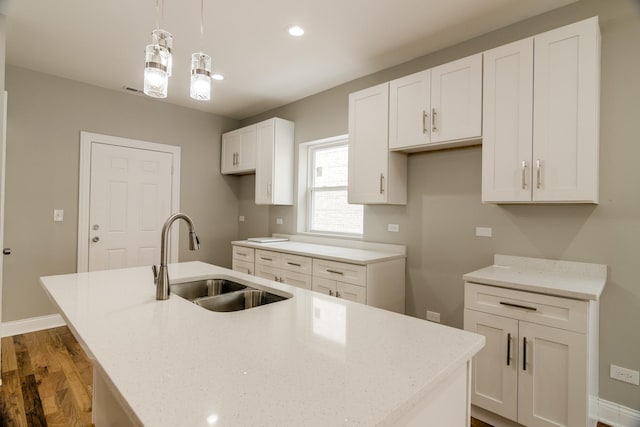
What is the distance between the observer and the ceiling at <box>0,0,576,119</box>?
7.65 ft

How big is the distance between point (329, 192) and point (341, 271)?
4.46 feet

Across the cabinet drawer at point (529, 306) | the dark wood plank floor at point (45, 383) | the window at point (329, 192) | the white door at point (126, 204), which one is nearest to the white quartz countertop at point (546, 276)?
the cabinet drawer at point (529, 306)

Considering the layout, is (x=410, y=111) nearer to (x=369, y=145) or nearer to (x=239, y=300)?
(x=369, y=145)

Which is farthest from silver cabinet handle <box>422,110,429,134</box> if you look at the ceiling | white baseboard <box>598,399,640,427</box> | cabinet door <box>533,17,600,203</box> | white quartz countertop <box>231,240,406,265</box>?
white baseboard <box>598,399,640,427</box>

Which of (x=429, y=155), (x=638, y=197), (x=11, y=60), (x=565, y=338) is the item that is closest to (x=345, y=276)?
(x=429, y=155)

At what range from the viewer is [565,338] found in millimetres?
1753

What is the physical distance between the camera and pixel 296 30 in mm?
2625

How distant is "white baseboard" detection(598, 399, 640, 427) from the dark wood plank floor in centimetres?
7

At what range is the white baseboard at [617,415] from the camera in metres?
2.00

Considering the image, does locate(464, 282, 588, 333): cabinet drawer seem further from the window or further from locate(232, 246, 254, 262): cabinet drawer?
locate(232, 246, 254, 262): cabinet drawer

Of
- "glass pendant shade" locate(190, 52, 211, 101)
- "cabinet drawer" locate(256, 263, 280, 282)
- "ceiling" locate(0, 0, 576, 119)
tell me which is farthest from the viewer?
"cabinet drawer" locate(256, 263, 280, 282)

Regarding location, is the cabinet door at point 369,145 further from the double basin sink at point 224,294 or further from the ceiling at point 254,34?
the double basin sink at point 224,294

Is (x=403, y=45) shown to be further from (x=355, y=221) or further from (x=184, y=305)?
(x=184, y=305)

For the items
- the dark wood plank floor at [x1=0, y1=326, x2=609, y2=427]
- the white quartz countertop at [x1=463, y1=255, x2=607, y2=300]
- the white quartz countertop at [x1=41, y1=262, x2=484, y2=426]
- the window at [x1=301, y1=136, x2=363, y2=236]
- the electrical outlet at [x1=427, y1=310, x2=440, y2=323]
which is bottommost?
the dark wood plank floor at [x1=0, y1=326, x2=609, y2=427]
